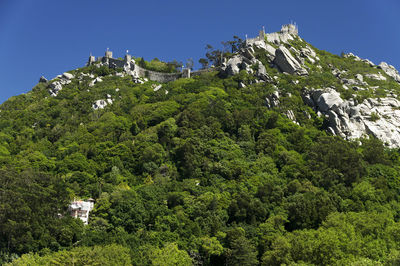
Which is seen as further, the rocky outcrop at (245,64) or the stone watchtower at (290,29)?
the stone watchtower at (290,29)

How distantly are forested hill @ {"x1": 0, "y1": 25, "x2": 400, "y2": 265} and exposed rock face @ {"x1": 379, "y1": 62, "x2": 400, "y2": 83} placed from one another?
14.5m

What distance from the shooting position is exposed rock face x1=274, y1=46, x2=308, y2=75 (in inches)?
3878

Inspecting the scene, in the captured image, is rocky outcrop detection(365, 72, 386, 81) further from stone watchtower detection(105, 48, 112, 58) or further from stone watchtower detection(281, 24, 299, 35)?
stone watchtower detection(105, 48, 112, 58)

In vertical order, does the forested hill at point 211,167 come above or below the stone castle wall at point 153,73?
below

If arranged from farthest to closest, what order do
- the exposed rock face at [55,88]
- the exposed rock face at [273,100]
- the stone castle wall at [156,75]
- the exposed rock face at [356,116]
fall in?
the stone castle wall at [156,75], the exposed rock face at [55,88], the exposed rock face at [273,100], the exposed rock face at [356,116]

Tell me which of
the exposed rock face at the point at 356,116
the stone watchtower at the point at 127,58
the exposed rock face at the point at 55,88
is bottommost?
the exposed rock face at the point at 356,116

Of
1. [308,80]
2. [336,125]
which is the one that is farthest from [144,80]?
[336,125]

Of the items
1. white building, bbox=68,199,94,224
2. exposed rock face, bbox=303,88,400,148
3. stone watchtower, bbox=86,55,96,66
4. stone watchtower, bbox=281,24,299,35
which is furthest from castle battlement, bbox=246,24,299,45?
white building, bbox=68,199,94,224

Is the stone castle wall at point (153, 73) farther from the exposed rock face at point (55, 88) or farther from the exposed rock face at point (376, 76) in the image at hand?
the exposed rock face at point (376, 76)

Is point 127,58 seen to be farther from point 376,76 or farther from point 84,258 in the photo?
point 84,258

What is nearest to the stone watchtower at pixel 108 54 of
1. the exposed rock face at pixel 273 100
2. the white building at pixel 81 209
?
the exposed rock face at pixel 273 100

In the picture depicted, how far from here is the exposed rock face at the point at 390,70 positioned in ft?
397

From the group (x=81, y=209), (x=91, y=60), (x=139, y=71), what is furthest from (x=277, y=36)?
(x=81, y=209)

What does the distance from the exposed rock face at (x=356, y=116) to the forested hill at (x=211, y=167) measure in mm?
279
